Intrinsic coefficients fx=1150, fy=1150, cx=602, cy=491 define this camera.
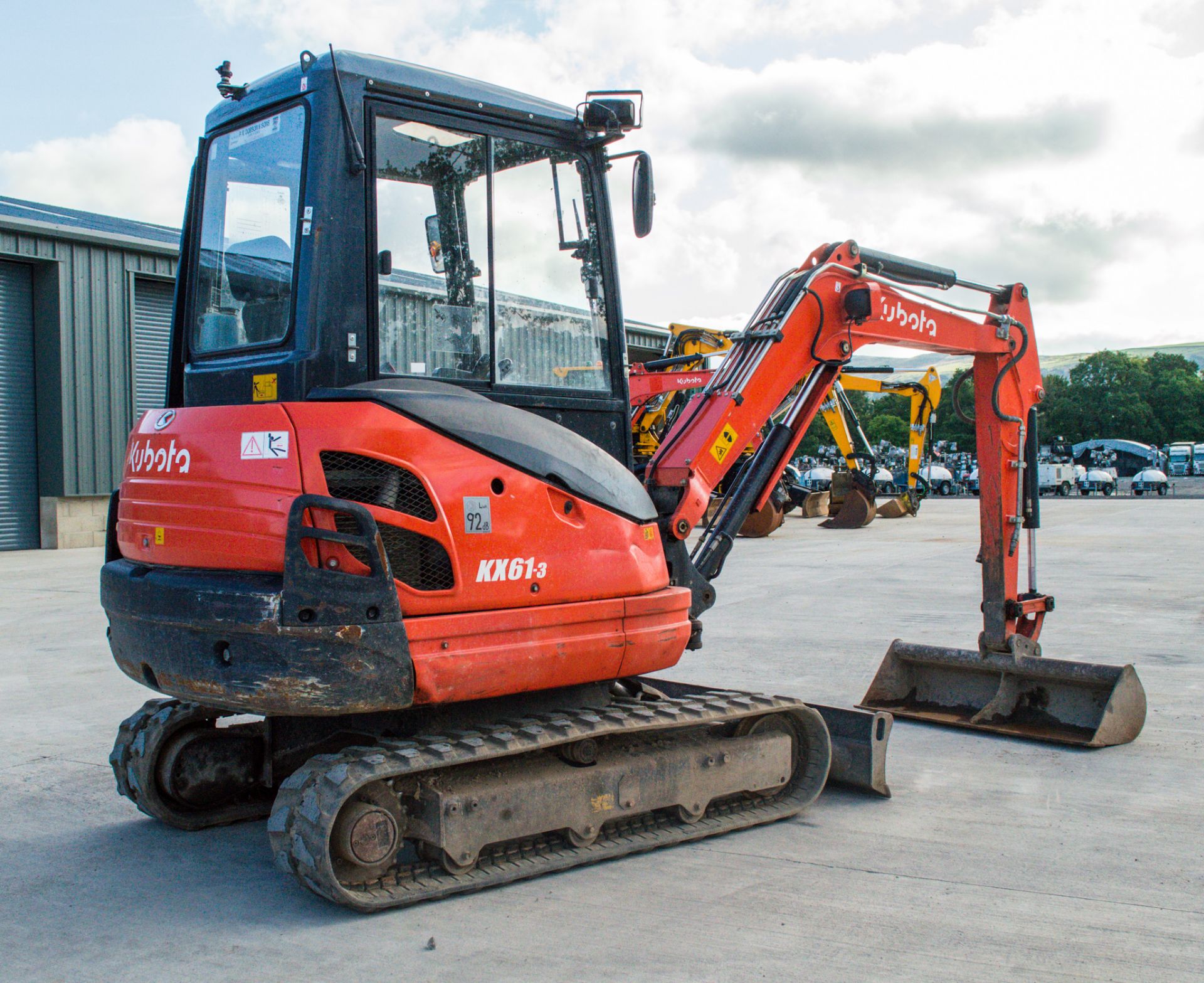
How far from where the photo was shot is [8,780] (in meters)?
5.81

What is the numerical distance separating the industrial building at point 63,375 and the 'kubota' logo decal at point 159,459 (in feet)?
50.8

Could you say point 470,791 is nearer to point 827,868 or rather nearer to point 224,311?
point 827,868

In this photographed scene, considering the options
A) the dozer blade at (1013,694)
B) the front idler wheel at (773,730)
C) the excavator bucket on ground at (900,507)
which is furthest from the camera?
the excavator bucket on ground at (900,507)

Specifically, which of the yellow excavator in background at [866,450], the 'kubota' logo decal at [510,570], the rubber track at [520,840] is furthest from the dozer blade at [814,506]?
the 'kubota' logo decal at [510,570]

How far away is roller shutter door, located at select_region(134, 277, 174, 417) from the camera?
842 inches

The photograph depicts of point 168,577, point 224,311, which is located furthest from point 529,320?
point 168,577

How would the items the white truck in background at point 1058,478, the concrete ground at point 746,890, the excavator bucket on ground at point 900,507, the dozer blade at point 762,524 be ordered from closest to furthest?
the concrete ground at point 746,890 → the dozer blade at point 762,524 → the excavator bucket on ground at point 900,507 → the white truck in background at point 1058,478

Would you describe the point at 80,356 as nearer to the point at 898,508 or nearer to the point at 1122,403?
the point at 898,508

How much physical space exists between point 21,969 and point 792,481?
23.8 metres

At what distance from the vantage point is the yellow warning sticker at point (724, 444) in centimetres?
557

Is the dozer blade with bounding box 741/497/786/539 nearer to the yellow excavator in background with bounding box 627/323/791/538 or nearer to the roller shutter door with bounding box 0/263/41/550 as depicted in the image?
the yellow excavator in background with bounding box 627/323/791/538

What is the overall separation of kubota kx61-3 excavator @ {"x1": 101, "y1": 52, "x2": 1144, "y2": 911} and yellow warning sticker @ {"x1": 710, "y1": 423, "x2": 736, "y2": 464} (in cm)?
2

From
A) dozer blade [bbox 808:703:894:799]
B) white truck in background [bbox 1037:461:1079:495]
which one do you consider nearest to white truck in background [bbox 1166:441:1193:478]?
white truck in background [bbox 1037:461:1079:495]

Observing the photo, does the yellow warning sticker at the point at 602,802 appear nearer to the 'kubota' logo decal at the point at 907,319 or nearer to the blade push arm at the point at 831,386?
the blade push arm at the point at 831,386
